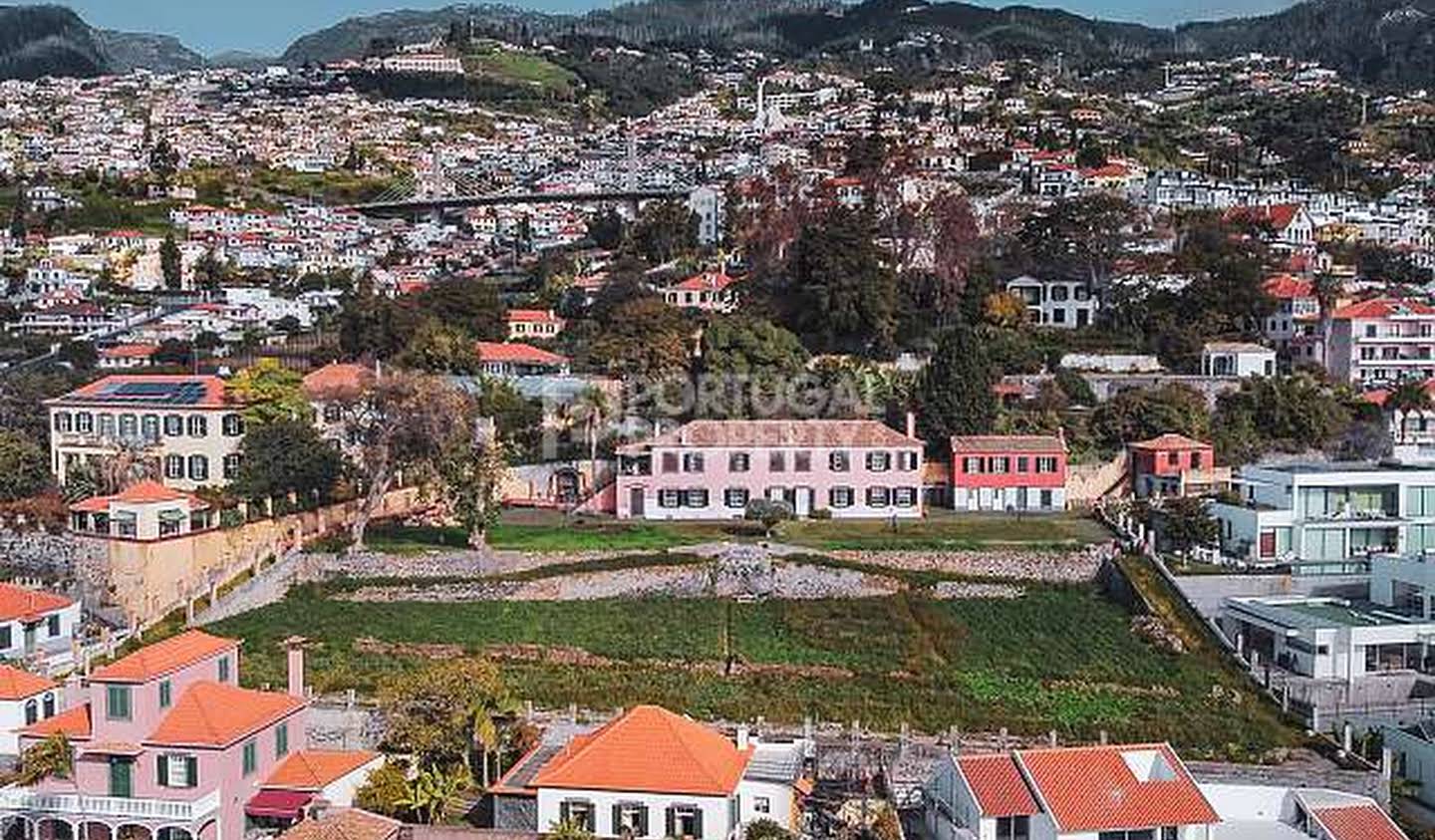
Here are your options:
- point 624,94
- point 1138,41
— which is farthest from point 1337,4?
point 624,94

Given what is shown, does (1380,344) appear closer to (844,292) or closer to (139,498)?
(844,292)

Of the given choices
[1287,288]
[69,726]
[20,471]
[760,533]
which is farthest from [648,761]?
[1287,288]

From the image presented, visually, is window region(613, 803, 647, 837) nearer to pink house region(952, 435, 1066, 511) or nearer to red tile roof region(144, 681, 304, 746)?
red tile roof region(144, 681, 304, 746)

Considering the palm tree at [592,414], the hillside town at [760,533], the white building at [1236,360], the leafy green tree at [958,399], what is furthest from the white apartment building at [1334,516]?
the palm tree at [592,414]

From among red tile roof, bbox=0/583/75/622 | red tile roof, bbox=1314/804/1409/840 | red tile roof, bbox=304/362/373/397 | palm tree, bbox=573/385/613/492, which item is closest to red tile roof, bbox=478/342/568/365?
palm tree, bbox=573/385/613/492

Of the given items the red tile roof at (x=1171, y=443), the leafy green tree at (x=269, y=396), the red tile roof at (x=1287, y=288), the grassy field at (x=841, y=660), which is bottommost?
the grassy field at (x=841, y=660)

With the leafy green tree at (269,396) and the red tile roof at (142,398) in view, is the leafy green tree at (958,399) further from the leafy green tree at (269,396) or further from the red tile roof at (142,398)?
the red tile roof at (142,398)
